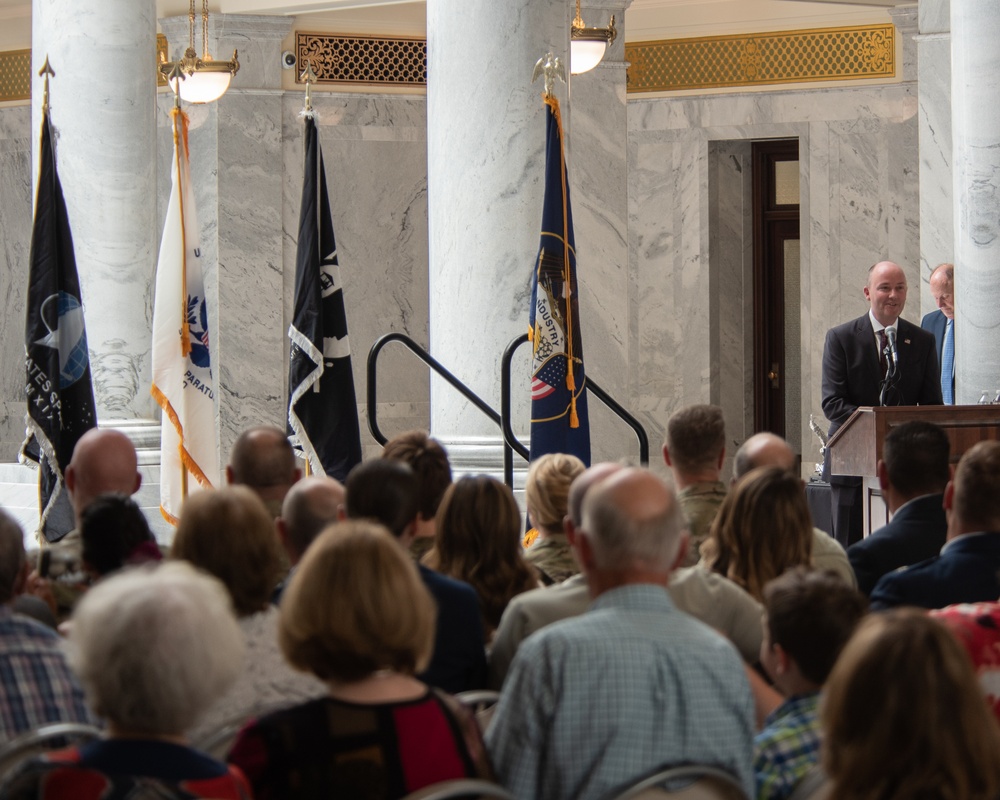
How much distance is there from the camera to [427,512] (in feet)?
13.9

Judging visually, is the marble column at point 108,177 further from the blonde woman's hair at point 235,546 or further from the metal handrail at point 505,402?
the blonde woman's hair at point 235,546

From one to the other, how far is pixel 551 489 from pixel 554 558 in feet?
0.62

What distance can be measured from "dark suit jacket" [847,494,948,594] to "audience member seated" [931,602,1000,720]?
144cm

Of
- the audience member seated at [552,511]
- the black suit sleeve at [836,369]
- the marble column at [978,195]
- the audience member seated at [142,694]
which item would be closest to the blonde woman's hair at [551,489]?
the audience member seated at [552,511]

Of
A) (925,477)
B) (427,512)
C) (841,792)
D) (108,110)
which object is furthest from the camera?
(108,110)

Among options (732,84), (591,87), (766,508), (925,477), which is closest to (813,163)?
(732,84)

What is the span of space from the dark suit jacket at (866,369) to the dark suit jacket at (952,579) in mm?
3777

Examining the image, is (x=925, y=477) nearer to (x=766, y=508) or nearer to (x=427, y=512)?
(x=766, y=508)

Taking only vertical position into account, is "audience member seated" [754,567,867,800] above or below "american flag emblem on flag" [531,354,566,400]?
below

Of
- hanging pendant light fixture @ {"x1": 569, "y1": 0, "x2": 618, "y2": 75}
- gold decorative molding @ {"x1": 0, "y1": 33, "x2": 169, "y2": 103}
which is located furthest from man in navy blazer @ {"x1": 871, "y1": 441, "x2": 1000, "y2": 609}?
gold decorative molding @ {"x1": 0, "y1": 33, "x2": 169, "y2": 103}

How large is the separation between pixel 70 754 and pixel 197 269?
5.20 m

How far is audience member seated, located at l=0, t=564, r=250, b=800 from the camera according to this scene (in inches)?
89.5

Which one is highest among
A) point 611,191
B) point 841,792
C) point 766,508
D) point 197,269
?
point 611,191

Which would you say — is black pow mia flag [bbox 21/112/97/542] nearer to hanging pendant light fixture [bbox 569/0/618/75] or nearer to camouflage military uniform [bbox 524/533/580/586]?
camouflage military uniform [bbox 524/533/580/586]
